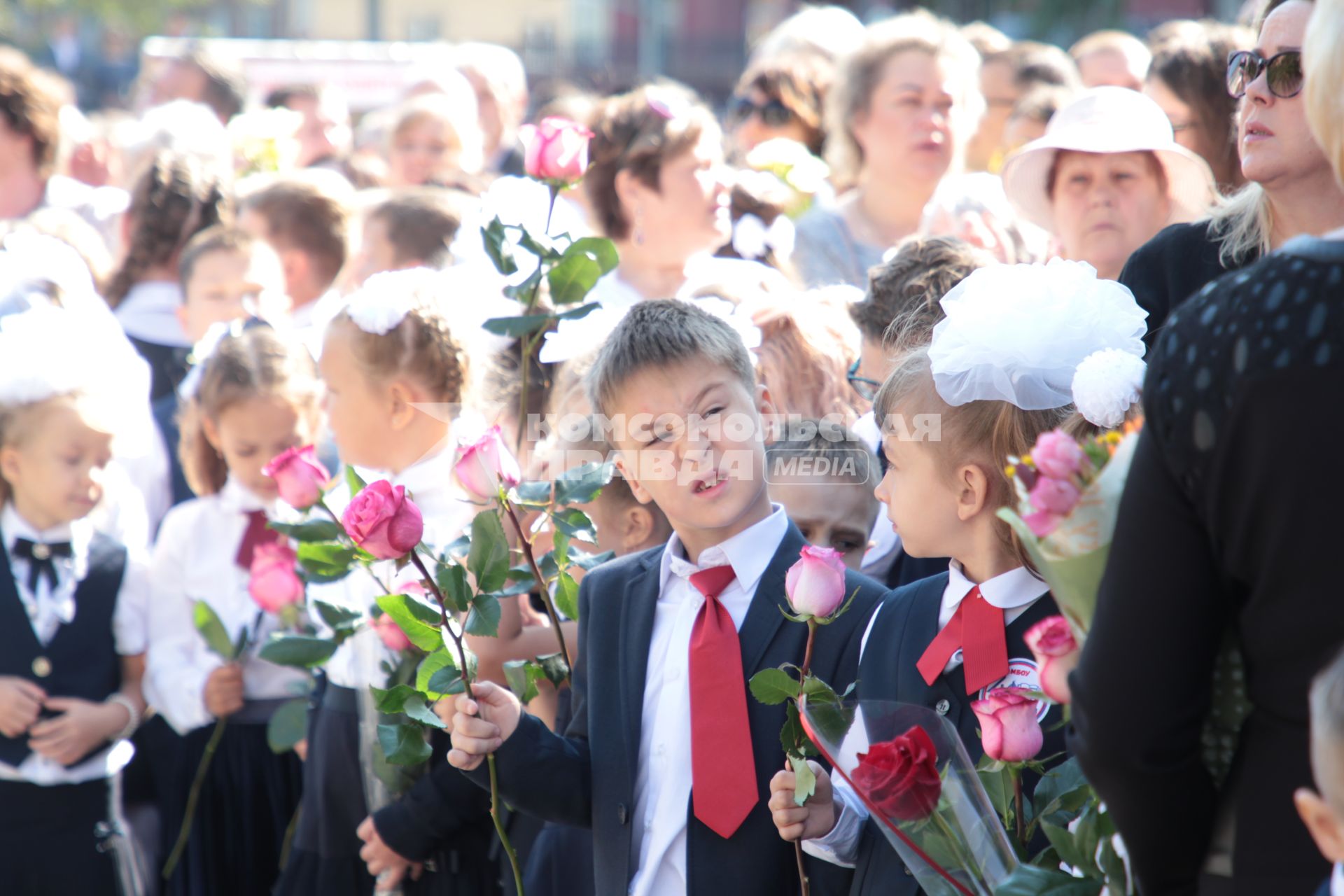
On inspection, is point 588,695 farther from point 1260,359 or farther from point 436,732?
point 1260,359

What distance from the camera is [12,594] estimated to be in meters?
3.64

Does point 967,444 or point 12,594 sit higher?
point 967,444

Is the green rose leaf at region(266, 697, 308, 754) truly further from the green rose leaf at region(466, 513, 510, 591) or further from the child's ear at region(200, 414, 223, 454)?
the green rose leaf at region(466, 513, 510, 591)

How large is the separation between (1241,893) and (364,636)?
208cm

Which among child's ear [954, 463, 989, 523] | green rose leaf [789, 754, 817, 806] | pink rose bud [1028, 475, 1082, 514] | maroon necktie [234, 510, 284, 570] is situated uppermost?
pink rose bud [1028, 475, 1082, 514]

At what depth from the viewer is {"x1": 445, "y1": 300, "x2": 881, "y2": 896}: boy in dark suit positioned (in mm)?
2309

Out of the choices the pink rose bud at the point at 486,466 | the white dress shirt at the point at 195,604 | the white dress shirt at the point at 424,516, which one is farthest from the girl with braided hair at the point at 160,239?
the pink rose bud at the point at 486,466

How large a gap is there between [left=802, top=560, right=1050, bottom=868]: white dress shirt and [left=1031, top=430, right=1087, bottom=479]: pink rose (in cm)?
70

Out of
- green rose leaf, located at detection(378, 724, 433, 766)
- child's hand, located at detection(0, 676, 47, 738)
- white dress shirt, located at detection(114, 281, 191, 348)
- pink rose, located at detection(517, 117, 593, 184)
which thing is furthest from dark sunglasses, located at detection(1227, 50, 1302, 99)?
white dress shirt, located at detection(114, 281, 191, 348)

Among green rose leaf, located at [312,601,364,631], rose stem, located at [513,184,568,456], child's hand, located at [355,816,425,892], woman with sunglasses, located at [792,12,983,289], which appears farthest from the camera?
woman with sunglasses, located at [792,12,983,289]

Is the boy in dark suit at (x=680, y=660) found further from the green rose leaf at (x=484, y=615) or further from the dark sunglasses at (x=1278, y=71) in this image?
the dark sunglasses at (x=1278, y=71)

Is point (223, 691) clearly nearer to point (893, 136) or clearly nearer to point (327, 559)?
point (327, 559)

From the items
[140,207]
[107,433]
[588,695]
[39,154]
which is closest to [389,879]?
[588,695]

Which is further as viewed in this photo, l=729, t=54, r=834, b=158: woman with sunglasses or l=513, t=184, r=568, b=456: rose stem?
l=729, t=54, r=834, b=158: woman with sunglasses
